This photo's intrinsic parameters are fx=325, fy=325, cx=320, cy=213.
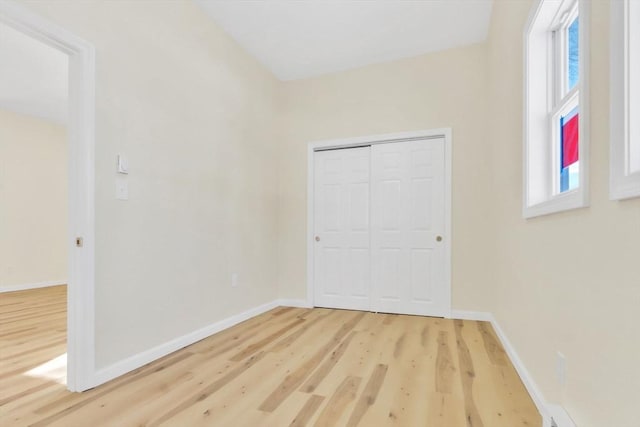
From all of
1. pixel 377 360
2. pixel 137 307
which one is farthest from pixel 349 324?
pixel 137 307

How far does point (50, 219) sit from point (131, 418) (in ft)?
18.1

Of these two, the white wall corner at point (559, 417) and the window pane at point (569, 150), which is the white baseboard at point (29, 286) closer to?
the white wall corner at point (559, 417)

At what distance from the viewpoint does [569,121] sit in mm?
1667

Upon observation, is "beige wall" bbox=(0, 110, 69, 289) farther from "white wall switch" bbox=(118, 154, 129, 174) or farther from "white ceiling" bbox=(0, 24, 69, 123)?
"white wall switch" bbox=(118, 154, 129, 174)

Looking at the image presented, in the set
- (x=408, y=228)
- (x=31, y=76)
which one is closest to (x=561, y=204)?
(x=408, y=228)

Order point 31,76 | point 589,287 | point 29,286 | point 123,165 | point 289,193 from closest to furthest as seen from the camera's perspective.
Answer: point 589,287, point 123,165, point 31,76, point 289,193, point 29,286

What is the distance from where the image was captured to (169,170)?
8.45 ft

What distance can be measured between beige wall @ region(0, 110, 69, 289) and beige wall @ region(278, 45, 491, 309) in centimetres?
433

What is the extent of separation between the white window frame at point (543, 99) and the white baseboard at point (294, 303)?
276 centimetres

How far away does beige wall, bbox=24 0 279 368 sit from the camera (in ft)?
6.83

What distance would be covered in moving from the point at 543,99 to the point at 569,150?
433 millimetres

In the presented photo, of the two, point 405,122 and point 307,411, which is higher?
point 405,122

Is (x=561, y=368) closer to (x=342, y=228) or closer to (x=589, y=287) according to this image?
(x=589, y=287)

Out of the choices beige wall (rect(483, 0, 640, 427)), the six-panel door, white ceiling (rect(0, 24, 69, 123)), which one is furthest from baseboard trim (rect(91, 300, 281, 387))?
white ceiling (rect(0, 24, 69, 123))
